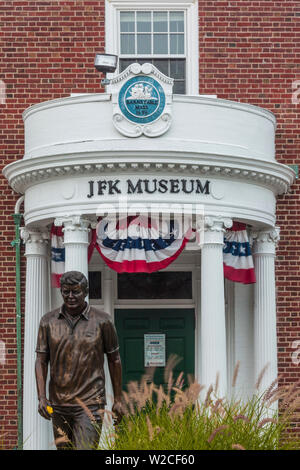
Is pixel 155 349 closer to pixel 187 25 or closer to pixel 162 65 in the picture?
pixel 162 65

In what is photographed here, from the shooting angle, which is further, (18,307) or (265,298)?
(18,307)

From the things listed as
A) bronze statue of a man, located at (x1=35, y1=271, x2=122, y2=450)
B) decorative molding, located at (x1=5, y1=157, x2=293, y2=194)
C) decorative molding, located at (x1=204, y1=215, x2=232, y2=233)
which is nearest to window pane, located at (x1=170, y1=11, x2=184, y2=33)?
decorative molding, located at (x1=5, y1=157, x2=293, y2=194)

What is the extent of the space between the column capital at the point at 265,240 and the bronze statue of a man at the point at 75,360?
20.9 feet

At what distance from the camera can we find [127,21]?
15125 mm

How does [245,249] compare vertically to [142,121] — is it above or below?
below

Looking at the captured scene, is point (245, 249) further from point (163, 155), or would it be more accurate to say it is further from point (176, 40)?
point (176, 40)

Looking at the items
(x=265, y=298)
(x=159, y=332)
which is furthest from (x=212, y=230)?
(x=159, y=332)

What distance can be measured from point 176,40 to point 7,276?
4.86 meters

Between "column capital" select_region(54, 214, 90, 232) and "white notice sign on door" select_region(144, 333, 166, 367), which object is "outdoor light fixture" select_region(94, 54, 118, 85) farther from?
"white notice sign on door" select_region(144, 333, 166, 367)

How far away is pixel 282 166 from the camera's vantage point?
44.0 ft

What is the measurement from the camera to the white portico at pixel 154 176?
12.6m

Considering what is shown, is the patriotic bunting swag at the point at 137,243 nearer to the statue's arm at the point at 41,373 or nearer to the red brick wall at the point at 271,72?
the red brick wall at the point at 271,72

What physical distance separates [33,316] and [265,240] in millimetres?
3772
